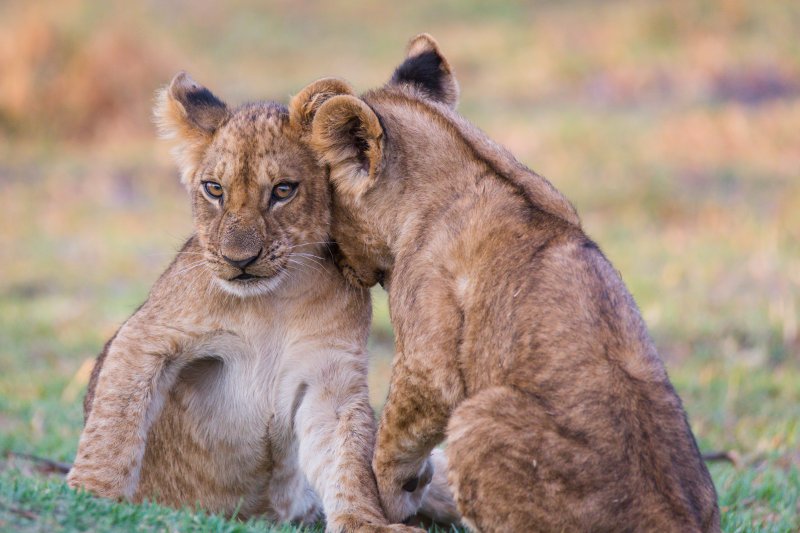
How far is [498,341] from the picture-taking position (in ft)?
12.4

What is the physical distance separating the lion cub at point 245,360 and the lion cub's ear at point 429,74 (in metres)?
0.58

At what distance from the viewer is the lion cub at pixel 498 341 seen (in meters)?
3.49

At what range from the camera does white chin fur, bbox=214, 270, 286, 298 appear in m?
4.23

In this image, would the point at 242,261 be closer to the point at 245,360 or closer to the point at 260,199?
the point at 260,199

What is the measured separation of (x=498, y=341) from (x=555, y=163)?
923cm

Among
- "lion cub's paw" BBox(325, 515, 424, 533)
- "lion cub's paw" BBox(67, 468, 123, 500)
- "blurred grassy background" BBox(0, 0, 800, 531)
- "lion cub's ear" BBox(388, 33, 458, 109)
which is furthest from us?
"blurred grassy background" BBox(0, 0, 800, 531)

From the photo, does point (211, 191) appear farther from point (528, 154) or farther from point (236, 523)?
point (528, 154)

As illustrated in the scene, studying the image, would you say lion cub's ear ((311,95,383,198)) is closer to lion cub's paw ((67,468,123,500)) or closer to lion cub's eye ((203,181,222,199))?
lion cub's eye ((203,181,222,199))

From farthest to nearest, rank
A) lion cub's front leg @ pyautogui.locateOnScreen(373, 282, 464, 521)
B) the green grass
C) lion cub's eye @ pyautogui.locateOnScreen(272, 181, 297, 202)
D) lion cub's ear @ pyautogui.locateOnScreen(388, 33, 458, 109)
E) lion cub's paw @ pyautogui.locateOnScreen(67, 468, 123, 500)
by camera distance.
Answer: lion cub's ear @ pyautogui.locateOnScreen(388, 33, 458, 109), lion cub's eye @ pyautogui.locateOnScreen(272, 181, 297, 202), lion cub's paw @ pyautogui.locateOnScreen(67, 468, 123, 500), lion cub's front leg @ pyautogui.locateOnScreen(373, 282, 464, 521), the green grass

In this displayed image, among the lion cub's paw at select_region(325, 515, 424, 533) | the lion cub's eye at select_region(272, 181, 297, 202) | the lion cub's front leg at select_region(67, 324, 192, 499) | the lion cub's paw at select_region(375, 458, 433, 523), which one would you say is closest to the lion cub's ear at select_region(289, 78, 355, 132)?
the lion cub's eye at select_region(272, 181, 297, 202)

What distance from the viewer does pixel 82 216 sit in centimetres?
1251

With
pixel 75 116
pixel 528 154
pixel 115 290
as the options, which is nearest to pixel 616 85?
pixel 528 154

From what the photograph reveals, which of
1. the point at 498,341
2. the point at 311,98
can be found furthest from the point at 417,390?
the point at 311,98

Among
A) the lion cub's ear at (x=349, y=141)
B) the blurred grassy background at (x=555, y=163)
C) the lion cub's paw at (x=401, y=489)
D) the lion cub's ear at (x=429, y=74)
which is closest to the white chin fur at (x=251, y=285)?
the lion cub's ear at (x=349, y=141)
